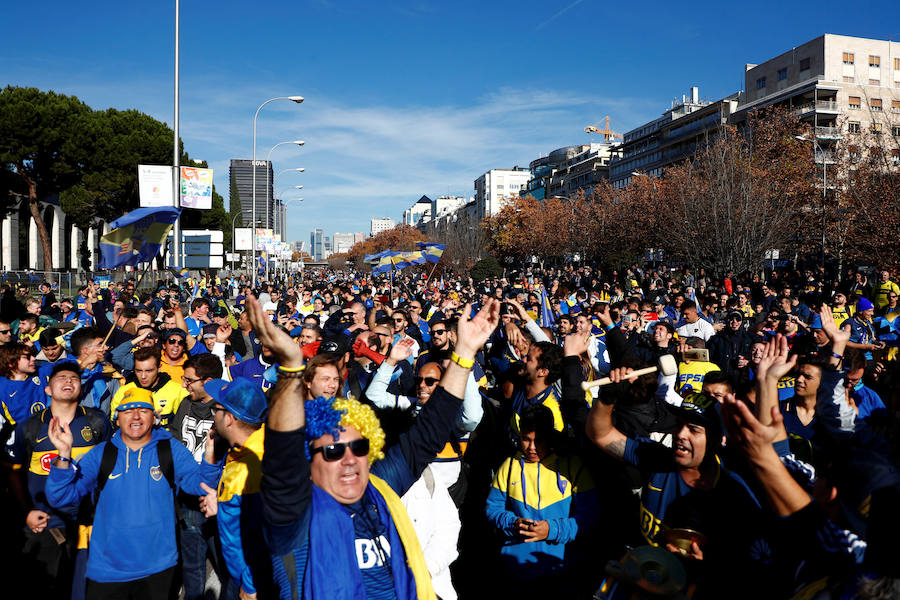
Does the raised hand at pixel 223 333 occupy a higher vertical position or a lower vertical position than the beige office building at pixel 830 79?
lower

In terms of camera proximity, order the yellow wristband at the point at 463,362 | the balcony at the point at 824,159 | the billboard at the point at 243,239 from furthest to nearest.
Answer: the billboard at the point at 243,239 < the balcony at the point at 824,159 < the yellow wristband at the point at 463,362

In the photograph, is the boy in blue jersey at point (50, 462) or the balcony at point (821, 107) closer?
the boy in blue jersey at point (50, 462)

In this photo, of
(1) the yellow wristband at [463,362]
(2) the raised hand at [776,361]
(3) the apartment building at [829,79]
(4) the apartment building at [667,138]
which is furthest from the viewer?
(4) the apartment building at [667,138]

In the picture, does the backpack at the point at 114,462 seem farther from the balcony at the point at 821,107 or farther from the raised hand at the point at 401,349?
the balcony at the point at 821,107

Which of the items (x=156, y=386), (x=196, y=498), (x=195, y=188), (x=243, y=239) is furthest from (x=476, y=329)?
(x=243, y=239)

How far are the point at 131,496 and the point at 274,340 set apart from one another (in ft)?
7.51

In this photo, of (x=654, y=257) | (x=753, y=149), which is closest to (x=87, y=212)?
(x=654, y=257)

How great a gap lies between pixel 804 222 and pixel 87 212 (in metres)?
44.5

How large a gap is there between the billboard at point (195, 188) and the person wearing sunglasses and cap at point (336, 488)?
17359mm

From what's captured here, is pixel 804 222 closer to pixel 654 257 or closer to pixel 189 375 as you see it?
pixel 654 257

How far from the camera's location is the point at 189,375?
512 cm

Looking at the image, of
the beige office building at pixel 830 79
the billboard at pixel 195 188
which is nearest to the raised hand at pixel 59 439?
the billboard at pixel 195 188

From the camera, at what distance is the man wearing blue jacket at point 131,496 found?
371cm

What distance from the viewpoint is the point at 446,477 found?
4375mm
